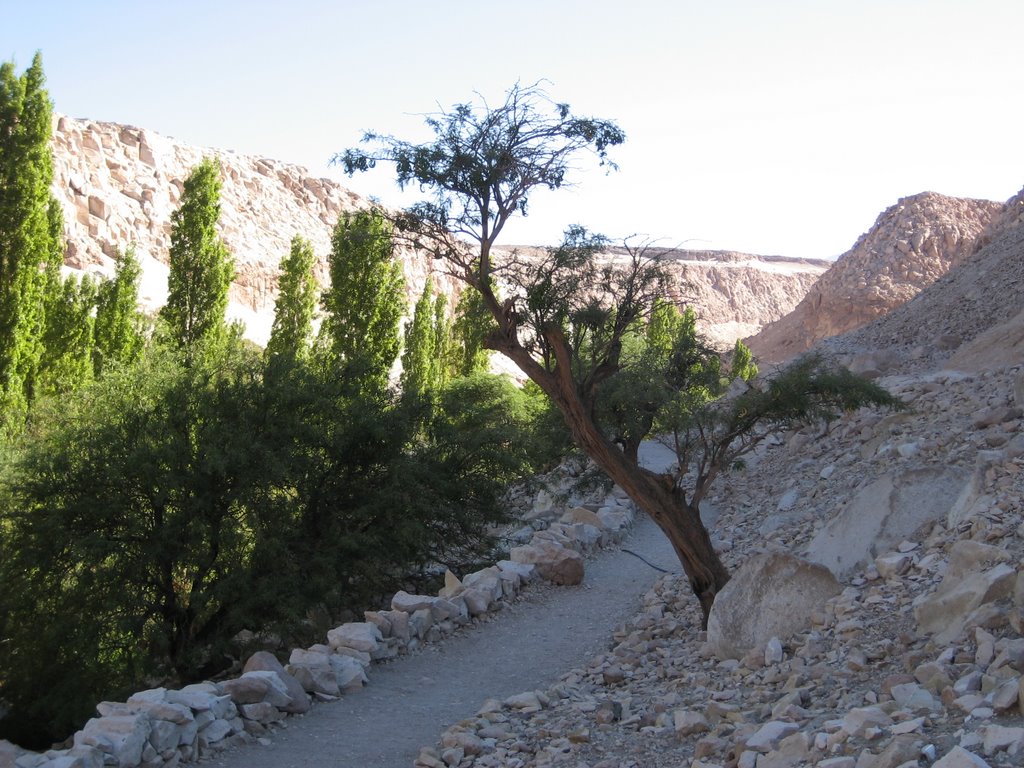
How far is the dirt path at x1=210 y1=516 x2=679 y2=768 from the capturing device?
7.73m

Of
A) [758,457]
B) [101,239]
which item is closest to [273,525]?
[758,457]

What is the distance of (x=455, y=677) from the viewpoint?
10.2 meters

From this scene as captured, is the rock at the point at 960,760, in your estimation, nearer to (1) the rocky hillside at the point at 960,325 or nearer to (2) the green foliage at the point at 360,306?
(1) the rocky hillside at the point at 960,325

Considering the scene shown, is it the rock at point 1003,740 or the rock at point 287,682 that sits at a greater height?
the rock at point 1003,740

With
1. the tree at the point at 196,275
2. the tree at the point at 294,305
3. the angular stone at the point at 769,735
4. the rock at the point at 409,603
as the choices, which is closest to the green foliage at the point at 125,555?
the rock at the point at 409,603

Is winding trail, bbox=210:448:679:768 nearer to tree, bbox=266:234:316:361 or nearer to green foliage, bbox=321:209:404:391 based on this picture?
green foliage, bbox=321:209:404:391

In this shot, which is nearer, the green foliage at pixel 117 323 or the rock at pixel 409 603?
the rock at pixel 409 603

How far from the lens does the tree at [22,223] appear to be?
2212 centimetres

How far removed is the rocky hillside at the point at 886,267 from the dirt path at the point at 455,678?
51.5m

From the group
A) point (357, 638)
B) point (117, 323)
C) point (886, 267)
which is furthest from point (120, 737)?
point (886, 267)

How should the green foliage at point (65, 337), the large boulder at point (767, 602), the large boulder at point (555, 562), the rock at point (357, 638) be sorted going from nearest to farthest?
the large boulder at point (767, 602), the rock at point (357, 638), the large boulder at point (555, 562), the green foliage at point (65, 337)

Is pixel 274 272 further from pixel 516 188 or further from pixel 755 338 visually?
pixel 516 188

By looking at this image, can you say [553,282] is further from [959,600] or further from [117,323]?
[117,323]

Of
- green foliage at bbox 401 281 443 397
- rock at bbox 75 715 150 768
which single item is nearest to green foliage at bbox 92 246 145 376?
green foliage at bbox 401 281 443 397
